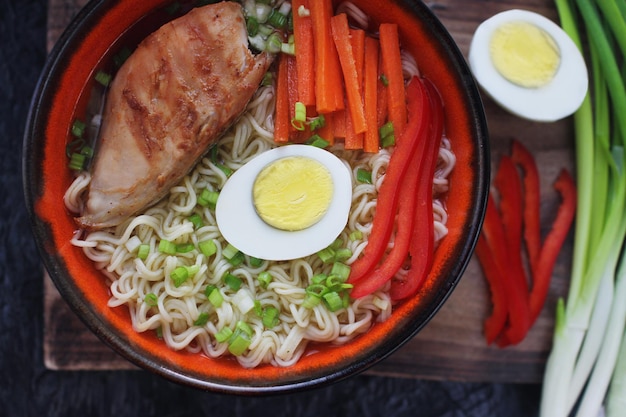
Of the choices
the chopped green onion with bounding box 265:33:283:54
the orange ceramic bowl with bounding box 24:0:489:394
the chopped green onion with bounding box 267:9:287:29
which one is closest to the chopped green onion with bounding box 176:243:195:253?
the orange ceramic bowl with bounding box 24:0:489:394

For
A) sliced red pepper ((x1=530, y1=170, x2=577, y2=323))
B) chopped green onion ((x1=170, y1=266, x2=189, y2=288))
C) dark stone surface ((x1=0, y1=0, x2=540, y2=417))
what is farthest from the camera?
dark stone surface ((x1=0, y1=0, x2=540, y2=417))

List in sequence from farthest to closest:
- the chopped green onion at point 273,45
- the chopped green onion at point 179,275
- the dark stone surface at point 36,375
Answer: the dark stone surface at point 36,375, the chopped green onion at point 273,45, the chopped green onion at point 179,275

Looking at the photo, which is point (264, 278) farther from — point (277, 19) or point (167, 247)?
point (277, 19)

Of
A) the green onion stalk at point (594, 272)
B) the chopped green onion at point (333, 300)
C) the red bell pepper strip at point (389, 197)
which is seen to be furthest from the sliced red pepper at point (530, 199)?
the chopped green onion at point (333, 300)

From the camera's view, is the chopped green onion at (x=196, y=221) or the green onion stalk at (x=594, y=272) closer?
the chopped green onion at (x=196, y=221)

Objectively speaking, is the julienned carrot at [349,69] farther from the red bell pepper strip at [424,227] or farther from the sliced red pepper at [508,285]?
the sliced red pepper at [508,285]

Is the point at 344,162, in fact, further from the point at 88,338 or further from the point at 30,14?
the point at 30,14

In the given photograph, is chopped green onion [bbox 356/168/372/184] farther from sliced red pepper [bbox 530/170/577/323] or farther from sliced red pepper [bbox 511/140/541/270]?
sliced red pepper [bbox 530/170/577/323]

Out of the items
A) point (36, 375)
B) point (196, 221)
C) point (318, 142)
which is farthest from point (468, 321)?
point (36, 375)
